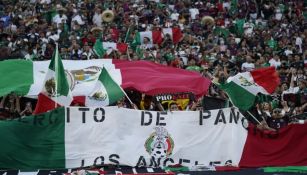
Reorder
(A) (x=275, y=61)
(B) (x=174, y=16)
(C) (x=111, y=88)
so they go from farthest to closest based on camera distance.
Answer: (B) (x=174, y=16) → (A) (x=275, y=61) → (C) (x=111, y=88)

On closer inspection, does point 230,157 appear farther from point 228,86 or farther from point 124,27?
point 124,27

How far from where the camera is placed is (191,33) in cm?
2369

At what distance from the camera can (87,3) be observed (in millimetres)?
25859

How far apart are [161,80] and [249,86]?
1.91 m

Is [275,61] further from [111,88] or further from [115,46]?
[111,88]

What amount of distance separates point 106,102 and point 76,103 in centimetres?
89

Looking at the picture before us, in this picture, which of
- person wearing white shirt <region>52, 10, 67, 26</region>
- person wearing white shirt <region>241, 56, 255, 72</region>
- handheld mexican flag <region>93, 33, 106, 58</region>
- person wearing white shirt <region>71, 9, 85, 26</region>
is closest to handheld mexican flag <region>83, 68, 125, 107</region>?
handheld mexican flag <region>93, 33, 106, 58</region>

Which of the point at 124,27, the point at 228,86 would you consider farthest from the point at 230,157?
the point at 124,27

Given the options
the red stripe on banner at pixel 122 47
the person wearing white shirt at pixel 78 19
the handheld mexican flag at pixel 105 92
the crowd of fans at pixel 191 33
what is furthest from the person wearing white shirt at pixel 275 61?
the handheld mexican flag at pixel 105 92

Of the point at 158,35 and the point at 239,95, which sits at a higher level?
the point at 158,35

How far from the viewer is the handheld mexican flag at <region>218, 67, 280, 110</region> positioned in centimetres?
1529

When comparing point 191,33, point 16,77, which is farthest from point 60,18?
point 16,77

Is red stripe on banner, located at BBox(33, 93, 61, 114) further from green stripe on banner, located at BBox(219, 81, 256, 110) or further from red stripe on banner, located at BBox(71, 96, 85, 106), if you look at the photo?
green stripe on banner, located at BBox(219, 81, 256, 110)

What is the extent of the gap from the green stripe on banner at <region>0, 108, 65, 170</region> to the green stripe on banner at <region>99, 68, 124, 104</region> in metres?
1.60
